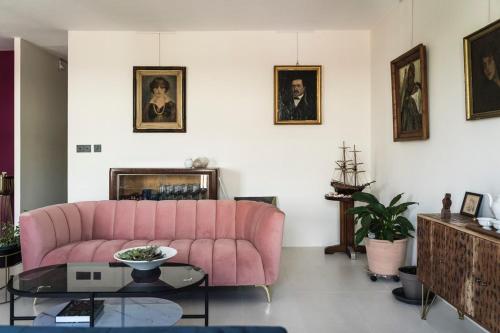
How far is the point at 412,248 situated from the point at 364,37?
2.92 m

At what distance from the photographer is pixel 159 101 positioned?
548 cm

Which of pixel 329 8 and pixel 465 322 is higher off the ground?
pixel 329 8

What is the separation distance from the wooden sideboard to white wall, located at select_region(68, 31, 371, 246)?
104 inches

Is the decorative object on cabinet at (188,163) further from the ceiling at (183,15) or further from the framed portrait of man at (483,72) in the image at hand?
the framed portrait of man at (483,72)

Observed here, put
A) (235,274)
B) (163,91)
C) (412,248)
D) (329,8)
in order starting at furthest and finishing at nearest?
(163,91), (329,8), (412,248), (235,274)

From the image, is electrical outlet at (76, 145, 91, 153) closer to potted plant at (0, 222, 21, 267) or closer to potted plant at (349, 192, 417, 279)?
potted plant at (0, 222, 21, 267)

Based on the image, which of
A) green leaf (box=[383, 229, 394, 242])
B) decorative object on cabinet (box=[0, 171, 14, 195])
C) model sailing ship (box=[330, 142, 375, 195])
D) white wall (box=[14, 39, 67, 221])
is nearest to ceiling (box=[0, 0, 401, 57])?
white wall (box=[14, 39, 67, 221])

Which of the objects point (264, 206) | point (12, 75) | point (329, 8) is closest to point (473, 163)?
point (264, 206)

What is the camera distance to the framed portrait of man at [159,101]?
17.9 feet

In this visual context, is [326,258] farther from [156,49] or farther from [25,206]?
→ [25,206]

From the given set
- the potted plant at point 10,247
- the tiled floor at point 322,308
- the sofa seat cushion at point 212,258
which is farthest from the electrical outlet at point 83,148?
the tiled floor at point 322,308

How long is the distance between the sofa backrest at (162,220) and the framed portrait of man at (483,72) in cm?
194

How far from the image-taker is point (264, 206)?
374cm

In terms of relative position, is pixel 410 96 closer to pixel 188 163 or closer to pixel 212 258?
pixel 212 258
